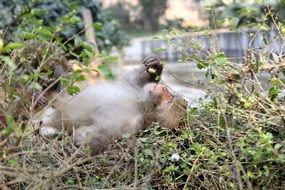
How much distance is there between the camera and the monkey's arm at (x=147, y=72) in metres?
3.49

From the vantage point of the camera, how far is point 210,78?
297 centimetres

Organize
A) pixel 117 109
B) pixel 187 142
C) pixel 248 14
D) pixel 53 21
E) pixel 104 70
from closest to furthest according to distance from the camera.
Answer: pixel 104 70 → pixel 187 142 → pixel 117 109 → pixel 248 14 → pixel 53 21

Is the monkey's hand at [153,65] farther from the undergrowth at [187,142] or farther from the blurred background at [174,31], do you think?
the undergrowth at [187,142]

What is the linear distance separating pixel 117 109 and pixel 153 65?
396mm

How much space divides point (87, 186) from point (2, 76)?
26.5 inches

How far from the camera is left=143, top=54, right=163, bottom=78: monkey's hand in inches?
137

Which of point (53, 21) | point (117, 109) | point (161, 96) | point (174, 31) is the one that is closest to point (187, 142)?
point (161, 96)

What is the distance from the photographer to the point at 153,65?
138 inches

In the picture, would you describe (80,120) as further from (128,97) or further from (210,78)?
(210,78)

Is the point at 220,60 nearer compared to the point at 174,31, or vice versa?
the point at 220,60

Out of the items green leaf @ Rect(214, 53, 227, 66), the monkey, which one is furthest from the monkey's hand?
green leaf @ Rect(214, 53, 227, 66)

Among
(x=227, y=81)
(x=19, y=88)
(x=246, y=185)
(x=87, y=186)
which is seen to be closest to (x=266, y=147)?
(x=246, y=185)

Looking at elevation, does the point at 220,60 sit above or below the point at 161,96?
above

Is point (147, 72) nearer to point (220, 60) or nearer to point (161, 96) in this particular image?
point (161, 96)
